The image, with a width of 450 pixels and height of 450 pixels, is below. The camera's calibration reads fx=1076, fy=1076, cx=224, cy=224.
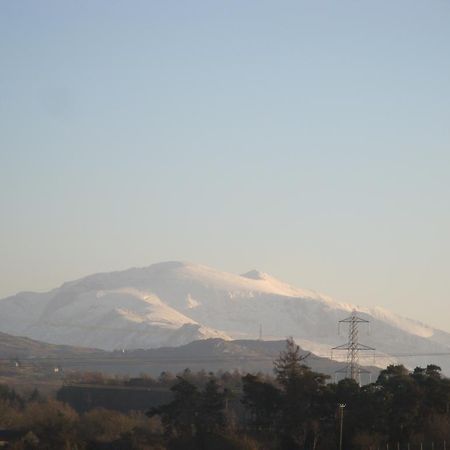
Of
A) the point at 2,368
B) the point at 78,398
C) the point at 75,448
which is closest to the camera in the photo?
the point at 75,448

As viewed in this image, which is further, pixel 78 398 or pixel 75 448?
pixel 78 398

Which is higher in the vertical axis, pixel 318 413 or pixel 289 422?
pixel 318 413

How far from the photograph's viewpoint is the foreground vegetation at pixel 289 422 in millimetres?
62156

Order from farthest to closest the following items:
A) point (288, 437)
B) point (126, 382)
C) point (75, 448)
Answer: point (126, 382) → point (288, 437) → point (75, 448)

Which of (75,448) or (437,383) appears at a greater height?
(437,383)

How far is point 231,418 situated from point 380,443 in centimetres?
1339

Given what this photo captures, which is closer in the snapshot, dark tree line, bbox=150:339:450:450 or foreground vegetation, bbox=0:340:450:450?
foreground vegetation, bbox=0:340:450:450

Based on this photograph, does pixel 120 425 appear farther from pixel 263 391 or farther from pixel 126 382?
pixel 126 382

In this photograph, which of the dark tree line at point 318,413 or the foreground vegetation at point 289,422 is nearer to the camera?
the foreground vegetation at point 289,422

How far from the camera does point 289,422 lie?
2539 inches

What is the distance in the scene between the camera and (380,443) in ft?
205

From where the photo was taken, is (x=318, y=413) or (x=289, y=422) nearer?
(x=289, y=422)

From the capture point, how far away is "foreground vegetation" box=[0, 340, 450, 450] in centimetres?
6216

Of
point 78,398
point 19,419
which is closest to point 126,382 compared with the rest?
point 78,398
